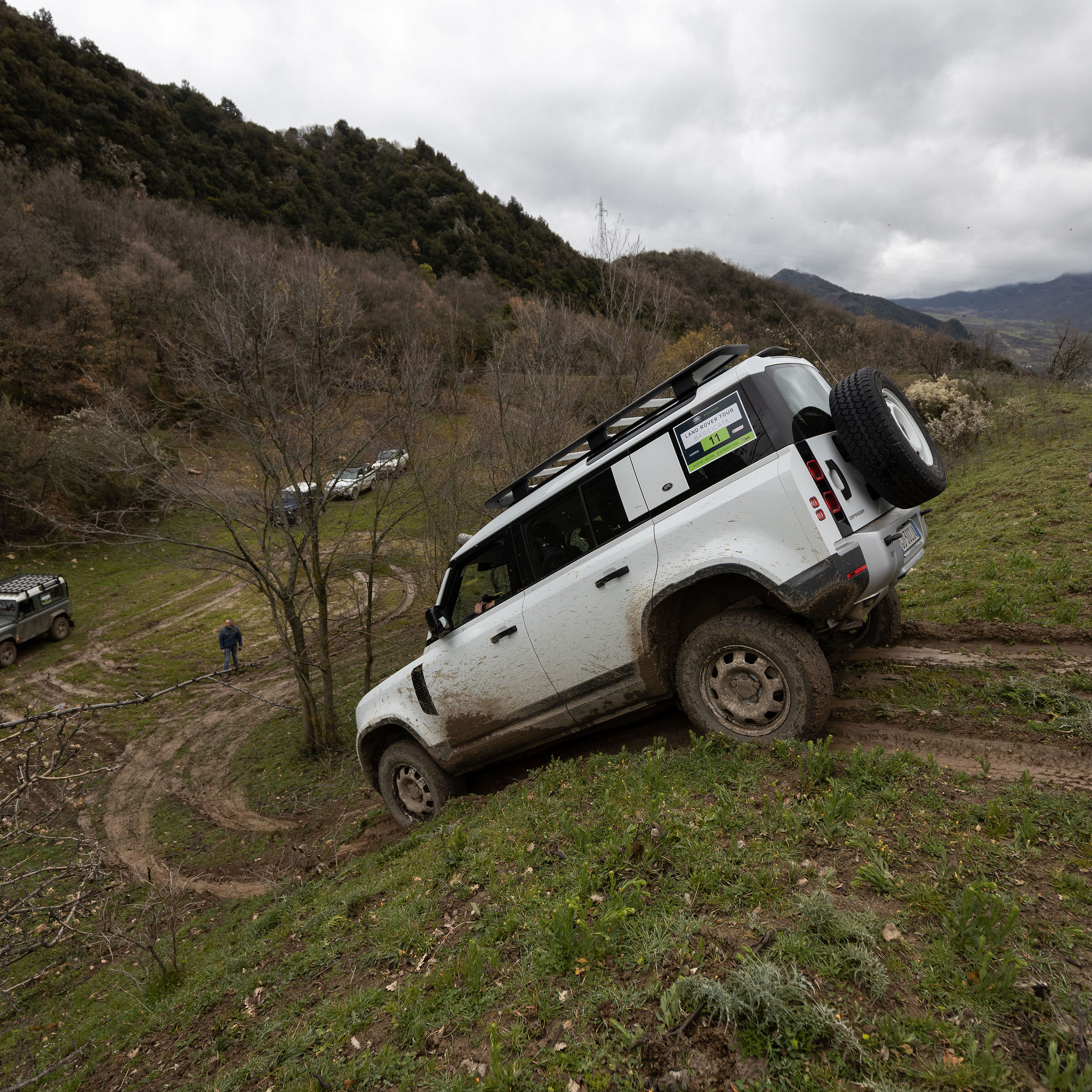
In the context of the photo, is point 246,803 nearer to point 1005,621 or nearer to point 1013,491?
point 1005,621

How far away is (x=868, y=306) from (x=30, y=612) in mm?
136189

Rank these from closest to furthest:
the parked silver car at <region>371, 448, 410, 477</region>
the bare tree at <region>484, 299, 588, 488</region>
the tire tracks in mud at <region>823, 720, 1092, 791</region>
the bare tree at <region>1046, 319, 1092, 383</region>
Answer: the tire tracks in mud at <region>823, 720, 1092, 791</region>, the parked silver car at <region>371, 448, 410, 477</region>, the bare tree at <region>484, 299, 588, 488</region>, the bare tree at <region>1046, 319, 1092, 383</region>

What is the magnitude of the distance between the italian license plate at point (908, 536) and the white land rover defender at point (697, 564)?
17mm

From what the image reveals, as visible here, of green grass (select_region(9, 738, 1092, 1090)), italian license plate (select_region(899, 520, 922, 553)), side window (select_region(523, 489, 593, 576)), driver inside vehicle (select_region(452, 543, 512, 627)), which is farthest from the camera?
driver inside vehicle (select_region(452, 543, 512, 627))

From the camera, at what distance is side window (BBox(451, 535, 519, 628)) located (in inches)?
190

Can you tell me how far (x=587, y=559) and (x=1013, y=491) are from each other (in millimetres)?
9751

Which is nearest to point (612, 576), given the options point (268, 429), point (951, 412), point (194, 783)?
point (268, 429)

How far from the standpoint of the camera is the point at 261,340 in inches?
373

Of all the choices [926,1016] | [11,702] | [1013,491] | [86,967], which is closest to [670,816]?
[926,1016]

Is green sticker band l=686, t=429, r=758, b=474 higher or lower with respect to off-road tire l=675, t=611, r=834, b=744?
higher

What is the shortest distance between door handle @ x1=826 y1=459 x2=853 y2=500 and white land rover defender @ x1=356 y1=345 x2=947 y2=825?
2 centimetres

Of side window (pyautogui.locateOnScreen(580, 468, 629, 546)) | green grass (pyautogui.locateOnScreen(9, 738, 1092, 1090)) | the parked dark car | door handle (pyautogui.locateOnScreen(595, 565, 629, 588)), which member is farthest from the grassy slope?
the parked dark car

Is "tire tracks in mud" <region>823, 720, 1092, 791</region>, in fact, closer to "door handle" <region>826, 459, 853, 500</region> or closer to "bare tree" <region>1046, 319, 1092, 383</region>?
"door handle" <region>826, 459, 853, 500</region>

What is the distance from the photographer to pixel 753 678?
3873mm
